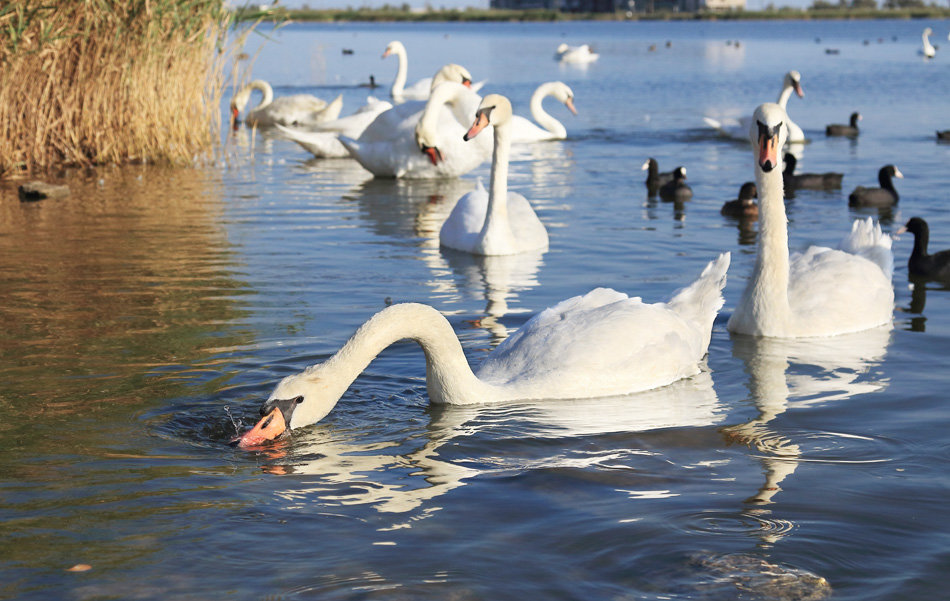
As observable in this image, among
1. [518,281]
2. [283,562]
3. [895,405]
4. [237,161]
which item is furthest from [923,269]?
[237,161]

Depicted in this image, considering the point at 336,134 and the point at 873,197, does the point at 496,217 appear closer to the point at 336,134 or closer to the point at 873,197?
the point at 873,197

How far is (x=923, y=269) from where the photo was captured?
10727 mm

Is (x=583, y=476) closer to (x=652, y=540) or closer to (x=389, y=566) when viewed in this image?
(x=652, y=540)

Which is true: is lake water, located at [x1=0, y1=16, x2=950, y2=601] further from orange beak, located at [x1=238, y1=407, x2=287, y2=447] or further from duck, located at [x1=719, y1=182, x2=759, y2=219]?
duck, located at [x1=719, y1=182, x2=759, y2=219]

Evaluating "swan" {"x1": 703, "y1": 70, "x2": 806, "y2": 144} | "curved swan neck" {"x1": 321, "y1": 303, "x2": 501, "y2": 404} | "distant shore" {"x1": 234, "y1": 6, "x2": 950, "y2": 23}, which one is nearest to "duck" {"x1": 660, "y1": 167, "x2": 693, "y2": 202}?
"swan" {"x1": 703, "y1": 70, "x2": 806, "y2": 144}

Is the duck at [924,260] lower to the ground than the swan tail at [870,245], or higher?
lower

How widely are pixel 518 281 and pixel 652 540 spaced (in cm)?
569

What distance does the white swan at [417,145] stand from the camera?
16.9m

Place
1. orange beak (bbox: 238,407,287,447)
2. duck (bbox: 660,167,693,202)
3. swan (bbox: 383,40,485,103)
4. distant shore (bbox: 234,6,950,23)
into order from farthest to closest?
distant shore (bbox: 234,6,950,23) → swan (bbox: 383,40,485,103) → duck (bbox: 660,167,693,202) → orange beak (bbox: 238,407,287,447)

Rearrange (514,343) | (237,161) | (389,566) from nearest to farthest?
1. (389,566)
2. (514,343)
3. (237,161)

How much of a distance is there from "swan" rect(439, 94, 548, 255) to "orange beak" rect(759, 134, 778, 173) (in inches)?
140

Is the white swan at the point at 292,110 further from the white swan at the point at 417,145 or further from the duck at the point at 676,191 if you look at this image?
the duck at the point at 676,191

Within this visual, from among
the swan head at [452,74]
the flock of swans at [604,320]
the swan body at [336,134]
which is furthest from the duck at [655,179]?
the swan body at [336,134]

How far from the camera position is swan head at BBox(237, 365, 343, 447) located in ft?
18.8
